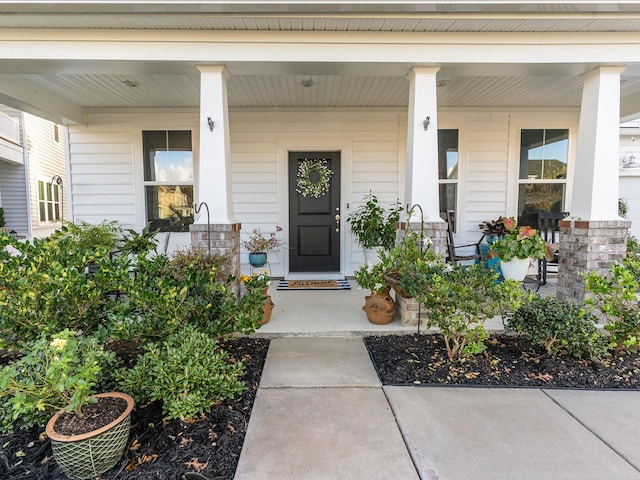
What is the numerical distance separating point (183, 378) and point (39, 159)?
479 inches

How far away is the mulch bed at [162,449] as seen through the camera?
156 centimetres

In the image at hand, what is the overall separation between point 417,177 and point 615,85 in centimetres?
206

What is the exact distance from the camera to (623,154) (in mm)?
5949

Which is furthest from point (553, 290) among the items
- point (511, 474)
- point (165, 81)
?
point (165, 81)

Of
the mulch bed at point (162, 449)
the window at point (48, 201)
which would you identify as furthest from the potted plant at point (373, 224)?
the window at point (48, 201)

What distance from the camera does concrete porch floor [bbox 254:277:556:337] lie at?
3150mm

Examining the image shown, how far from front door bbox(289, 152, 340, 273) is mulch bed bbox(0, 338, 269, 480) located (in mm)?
3389

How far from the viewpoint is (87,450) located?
1490 mm

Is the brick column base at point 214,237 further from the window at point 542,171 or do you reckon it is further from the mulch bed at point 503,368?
the window at point 542,171

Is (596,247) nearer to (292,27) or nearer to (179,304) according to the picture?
(292,27)

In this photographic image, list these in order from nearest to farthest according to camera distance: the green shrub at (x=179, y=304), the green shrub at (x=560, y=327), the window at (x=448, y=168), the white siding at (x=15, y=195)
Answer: the green shrub at (x=179, y=304) → the green shrub at (x=560, y=327) → the window at (x=448, y=168) → the white siding at (x=15, y=195)

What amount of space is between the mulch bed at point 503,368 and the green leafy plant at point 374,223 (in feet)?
6.68

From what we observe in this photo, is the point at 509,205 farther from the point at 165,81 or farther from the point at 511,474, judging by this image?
the point at 165,81

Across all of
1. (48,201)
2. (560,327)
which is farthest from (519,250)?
(48,201)
